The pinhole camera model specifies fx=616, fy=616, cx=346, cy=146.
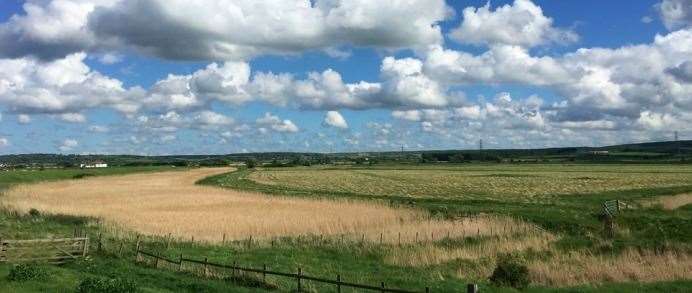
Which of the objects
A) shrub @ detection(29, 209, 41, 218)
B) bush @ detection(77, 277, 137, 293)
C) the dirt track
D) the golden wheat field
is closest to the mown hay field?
the dirt track

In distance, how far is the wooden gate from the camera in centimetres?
2455

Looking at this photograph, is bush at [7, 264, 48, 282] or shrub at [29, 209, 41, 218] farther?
shrub at [29, 209, 41, 218]

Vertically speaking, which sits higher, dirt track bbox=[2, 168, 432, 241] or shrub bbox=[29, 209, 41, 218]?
shrub bbox=[29, 209, 41, 218]

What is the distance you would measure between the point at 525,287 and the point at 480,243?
1110 centimetres

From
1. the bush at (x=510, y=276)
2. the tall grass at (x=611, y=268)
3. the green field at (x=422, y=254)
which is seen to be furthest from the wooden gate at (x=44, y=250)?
the tall grass at (x=611, y=268)

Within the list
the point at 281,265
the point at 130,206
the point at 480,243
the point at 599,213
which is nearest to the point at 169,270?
the point at 281,265

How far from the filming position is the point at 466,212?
4459 centimetres

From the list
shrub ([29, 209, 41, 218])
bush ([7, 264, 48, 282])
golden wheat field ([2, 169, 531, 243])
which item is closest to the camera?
bush ([7, 264, 48, 282])

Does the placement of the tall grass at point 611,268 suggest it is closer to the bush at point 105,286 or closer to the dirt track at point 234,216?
the dirt track at point 234,216

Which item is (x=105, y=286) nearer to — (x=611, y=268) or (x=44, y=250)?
(x=44, y=250)

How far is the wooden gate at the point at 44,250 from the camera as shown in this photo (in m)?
24.5

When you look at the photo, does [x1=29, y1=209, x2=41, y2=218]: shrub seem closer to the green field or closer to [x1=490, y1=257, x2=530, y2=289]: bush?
the green field

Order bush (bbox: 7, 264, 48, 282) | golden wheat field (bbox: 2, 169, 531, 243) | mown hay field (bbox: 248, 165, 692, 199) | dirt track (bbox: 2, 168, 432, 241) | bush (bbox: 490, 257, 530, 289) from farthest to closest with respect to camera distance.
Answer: mown hay field (bbox: 248, 165, 692, 199) → dirt track (bbox: 2, 168, 432, 241) → golden wheat field (bbox: 2, 169, 531, 243) → bush (bbox: 490, 257, 530, 289) → bush (bbox: 7, 264, 48, 282)

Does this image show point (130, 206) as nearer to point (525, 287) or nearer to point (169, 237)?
point (169, 237)
